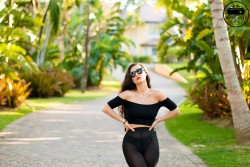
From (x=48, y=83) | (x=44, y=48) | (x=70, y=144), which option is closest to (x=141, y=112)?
(x=70, y=144)

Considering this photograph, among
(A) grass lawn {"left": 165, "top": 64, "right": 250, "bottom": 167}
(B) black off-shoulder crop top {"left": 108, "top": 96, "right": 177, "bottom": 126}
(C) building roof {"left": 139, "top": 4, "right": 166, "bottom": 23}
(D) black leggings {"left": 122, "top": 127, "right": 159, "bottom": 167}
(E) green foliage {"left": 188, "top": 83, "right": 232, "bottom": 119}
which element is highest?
(C) building roof {"left": 139, "top": 4, "right": 166, "bottom": 23}

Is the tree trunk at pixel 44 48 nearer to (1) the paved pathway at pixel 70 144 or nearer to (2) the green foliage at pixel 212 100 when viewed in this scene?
(1) the paved pathway at pixel 70 144

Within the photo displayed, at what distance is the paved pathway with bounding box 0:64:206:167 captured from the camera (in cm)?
893

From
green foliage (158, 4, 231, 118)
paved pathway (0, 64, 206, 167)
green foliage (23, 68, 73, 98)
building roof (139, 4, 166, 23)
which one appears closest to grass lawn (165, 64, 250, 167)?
paved pathway (0, 64, 206, 167)

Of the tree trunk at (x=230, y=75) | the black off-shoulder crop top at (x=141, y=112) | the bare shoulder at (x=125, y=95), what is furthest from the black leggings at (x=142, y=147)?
the tree trunk at (x=230, y=75)

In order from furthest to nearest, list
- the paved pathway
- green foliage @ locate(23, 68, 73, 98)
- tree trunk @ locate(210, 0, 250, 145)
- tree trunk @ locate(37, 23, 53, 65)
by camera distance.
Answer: tree trunk @ locate(37, 23, 53, 65) < green foliage @ locate(23, 68, 73, 98) < tree trunk @ locate(210, 0, 250, 145) < the paved pathway

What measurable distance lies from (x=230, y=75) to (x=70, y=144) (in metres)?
3.97

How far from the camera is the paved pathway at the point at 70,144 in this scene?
893cm

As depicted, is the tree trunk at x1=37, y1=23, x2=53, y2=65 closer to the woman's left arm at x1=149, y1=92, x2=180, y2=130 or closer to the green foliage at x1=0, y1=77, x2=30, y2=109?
the green foliage at x1=0, y1=77, x2=30, y2=109

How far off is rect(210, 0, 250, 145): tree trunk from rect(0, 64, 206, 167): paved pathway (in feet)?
4.11

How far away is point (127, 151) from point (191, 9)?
1132cm

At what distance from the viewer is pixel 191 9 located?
52.5ft

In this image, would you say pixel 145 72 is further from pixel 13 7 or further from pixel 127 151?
pixel 13 7

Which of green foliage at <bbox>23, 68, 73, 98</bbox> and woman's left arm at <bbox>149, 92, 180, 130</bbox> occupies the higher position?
woman's left arm at <bbox>149, 92, 180, 130</bbox>
